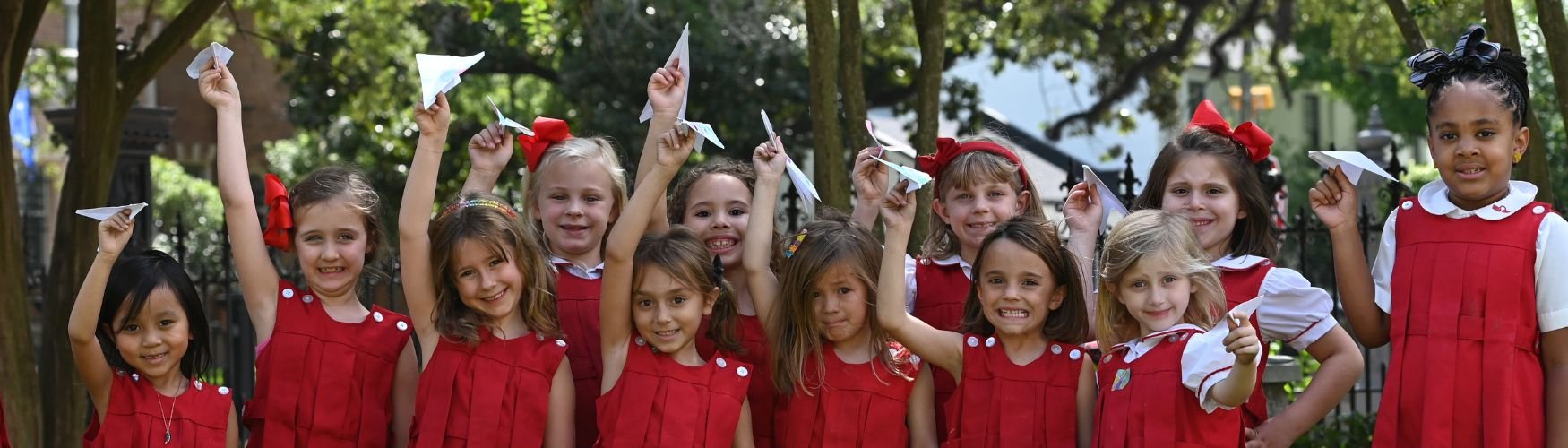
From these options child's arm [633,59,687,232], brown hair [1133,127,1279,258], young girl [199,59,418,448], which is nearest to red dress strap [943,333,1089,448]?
brown hair [1133,127,1279,258]

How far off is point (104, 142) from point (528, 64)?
636 cm

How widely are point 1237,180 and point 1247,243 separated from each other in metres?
0.16

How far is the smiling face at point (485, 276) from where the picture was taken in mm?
3611

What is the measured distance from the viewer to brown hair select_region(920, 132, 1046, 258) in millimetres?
3910

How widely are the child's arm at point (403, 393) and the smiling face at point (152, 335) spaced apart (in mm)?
523

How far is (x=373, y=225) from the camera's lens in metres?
3.88

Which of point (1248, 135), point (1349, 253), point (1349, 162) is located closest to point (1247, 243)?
point (1248, 135)

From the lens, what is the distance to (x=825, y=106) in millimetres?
5324

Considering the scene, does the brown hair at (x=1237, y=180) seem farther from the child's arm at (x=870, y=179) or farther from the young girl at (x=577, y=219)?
the young girl at (x=577, y=219)

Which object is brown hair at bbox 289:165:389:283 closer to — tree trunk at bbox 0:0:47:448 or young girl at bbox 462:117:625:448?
young girl at bbox 462:117:625:448

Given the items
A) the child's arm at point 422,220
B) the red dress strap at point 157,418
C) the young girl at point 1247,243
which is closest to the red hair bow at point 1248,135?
the young girl at point 1247,243

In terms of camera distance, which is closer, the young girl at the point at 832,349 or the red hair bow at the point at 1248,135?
the young girl at the point at 832,349

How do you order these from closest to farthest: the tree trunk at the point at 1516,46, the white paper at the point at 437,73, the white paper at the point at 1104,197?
the white paper at the point at 437,73 → the white paper at the point at 1104,197 → the tree trunk at the point at 1516,46

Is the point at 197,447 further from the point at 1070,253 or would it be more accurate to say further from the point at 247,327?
the point at 247,327
